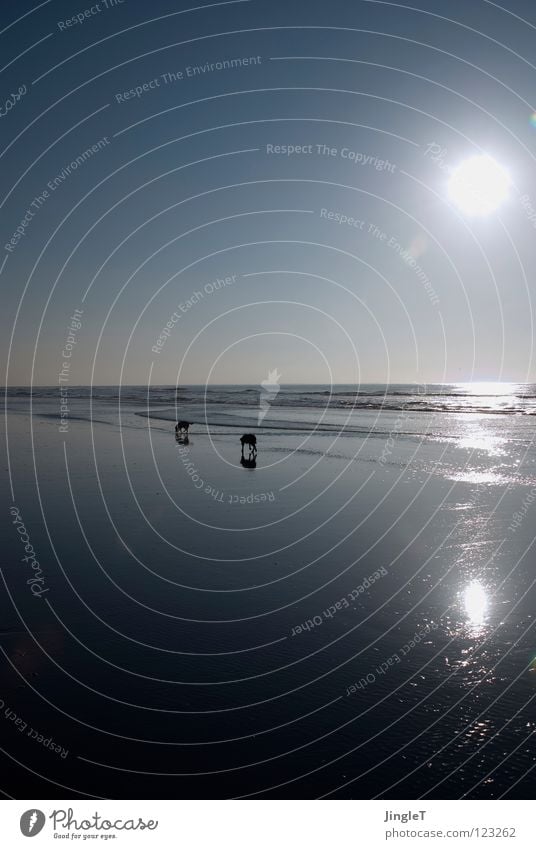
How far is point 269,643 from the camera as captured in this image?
28.6 ft

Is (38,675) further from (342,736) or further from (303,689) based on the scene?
(342,736)

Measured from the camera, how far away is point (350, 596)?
10.5 meters

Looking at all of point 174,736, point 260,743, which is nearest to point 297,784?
point 260,743

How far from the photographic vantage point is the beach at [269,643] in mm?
6090
